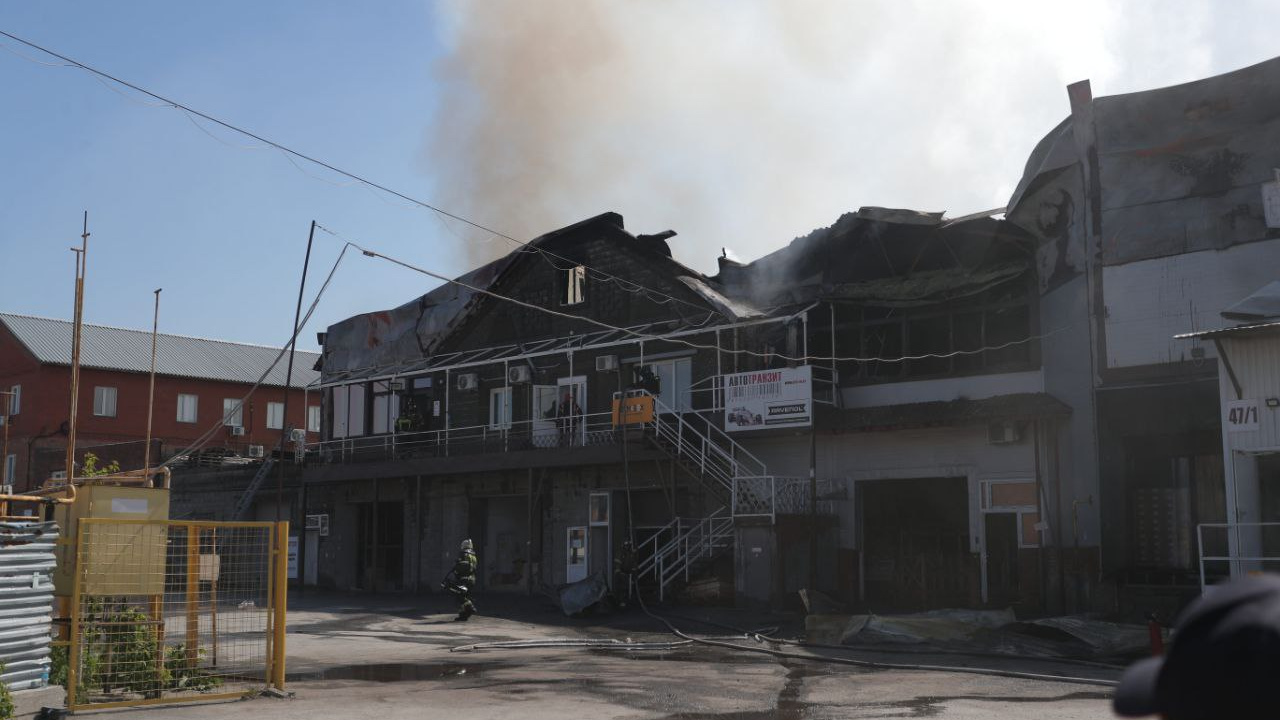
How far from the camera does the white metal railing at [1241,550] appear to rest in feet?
51.6

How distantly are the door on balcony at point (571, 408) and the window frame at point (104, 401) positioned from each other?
2960 centimetres

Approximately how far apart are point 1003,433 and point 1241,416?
25.8 feet

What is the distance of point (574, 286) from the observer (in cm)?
3266

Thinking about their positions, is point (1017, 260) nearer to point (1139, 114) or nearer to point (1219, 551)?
point (1139, 114)

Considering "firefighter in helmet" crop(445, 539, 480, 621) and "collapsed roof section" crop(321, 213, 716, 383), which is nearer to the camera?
"firefighter in helmet" crop(445, 539, 480, 621)

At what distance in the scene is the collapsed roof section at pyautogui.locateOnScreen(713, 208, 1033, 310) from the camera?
80.6ft

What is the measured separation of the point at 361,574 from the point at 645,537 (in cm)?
1124

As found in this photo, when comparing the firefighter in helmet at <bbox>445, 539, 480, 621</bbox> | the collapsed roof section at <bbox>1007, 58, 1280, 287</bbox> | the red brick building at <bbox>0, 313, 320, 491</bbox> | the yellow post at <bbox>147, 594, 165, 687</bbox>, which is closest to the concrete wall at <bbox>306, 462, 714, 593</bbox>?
the firefighter in helmet at <bbox>445, 539, 480, 621</bbox>

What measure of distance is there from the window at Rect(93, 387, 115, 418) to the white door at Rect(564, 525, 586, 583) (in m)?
31.1

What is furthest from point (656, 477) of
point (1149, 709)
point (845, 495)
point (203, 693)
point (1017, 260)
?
point (1149, 709)

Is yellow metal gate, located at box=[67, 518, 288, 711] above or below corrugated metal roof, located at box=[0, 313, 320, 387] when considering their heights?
below

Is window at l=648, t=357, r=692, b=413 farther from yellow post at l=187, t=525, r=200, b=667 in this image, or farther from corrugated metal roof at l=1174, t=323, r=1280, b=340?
yellow post at l=187, t=525, r=200, b=667

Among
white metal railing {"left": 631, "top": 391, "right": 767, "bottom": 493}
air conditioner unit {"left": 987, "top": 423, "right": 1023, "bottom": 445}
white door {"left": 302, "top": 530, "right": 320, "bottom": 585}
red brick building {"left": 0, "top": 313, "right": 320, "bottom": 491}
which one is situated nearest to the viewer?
air conditioner unit {"left": 987, "top": 423, "right": 1023, "bottom": 445}

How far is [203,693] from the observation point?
39.6 feet
